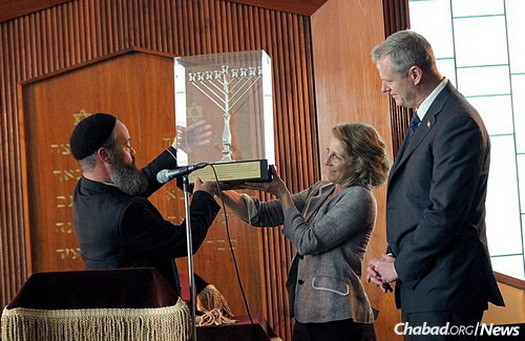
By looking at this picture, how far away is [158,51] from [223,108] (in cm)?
195

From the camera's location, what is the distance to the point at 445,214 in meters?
2.62

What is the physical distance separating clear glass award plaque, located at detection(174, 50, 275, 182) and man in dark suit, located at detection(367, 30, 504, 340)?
34.1 inches

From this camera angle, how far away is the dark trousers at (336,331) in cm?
318

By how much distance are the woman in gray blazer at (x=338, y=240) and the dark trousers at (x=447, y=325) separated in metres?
0.49

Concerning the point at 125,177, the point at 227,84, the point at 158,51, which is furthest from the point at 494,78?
the point at 125,177

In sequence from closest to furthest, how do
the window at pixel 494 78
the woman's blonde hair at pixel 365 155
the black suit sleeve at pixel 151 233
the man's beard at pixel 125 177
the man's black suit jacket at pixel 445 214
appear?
the man's black suit jacket at pixel 445 214 < the black suit sleeve at pixel 151 233 < the man's beard at pixel 125 177 < the woman's blonde hair at pixel 365 155 < the window at pixel 494 78

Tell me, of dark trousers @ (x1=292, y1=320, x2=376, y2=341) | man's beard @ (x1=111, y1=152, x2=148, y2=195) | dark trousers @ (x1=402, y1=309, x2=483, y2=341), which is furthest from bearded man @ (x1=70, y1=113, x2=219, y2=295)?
dark trousers @ (x1=402, y1=309, x2=483, y2=341)

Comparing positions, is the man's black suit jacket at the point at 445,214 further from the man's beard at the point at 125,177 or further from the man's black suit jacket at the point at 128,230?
the man's beard at the point at 125,177

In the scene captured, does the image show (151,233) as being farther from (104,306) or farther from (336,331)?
(336,331)

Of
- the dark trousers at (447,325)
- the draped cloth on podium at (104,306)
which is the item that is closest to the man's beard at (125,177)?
the draped cloth on podium at (104,306)

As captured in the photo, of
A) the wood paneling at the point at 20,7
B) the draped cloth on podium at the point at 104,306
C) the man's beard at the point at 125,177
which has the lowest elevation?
the draped cloth on podium at the point at 104,306

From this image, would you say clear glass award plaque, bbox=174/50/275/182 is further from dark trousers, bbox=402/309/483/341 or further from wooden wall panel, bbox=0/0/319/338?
wooden wall panel, bbox=0/0/319/338

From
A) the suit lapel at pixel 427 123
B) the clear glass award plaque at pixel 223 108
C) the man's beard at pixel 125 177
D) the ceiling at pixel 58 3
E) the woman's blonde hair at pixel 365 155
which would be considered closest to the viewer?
the suit lapel at pixel 427 123

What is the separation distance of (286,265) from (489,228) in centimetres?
137
